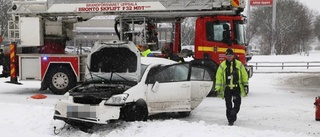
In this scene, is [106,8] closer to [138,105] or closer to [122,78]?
[122,78]

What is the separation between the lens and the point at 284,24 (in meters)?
63.3

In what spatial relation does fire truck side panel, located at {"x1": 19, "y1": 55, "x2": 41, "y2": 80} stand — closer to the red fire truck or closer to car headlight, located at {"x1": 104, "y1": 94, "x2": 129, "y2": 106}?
the red fire truck

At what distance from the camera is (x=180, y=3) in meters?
13.8

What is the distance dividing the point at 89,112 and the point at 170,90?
200 centimetres

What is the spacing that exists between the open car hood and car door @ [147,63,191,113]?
623mm

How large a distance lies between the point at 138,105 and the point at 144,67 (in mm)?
1241

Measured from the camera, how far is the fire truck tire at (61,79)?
14.2 metres

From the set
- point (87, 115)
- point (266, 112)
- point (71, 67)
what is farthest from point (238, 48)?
point (87, 115)

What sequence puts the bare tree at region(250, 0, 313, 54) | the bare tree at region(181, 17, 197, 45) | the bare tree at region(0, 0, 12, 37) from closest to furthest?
the bare tree at region(181, 17, 197, 45)
the bare tree at region(0, 0, 12, 37)
the bare tree at region(250, 0, 313, 54)

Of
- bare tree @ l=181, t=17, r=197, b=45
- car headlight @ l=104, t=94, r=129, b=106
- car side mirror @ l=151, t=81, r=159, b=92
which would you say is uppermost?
bare tree @ l=181, t=17, r=197, b=45

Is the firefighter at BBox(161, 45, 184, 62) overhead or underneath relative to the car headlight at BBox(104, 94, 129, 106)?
overhead

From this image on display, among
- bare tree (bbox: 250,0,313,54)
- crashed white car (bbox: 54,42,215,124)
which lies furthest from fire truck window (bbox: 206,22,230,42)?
bare tree (bbox: 250,0,313,54)

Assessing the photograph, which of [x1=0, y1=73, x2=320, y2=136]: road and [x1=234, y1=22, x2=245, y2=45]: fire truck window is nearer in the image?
[x1=0, y1=73, x2=320, y2=136]: road

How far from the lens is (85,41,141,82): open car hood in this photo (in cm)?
950
